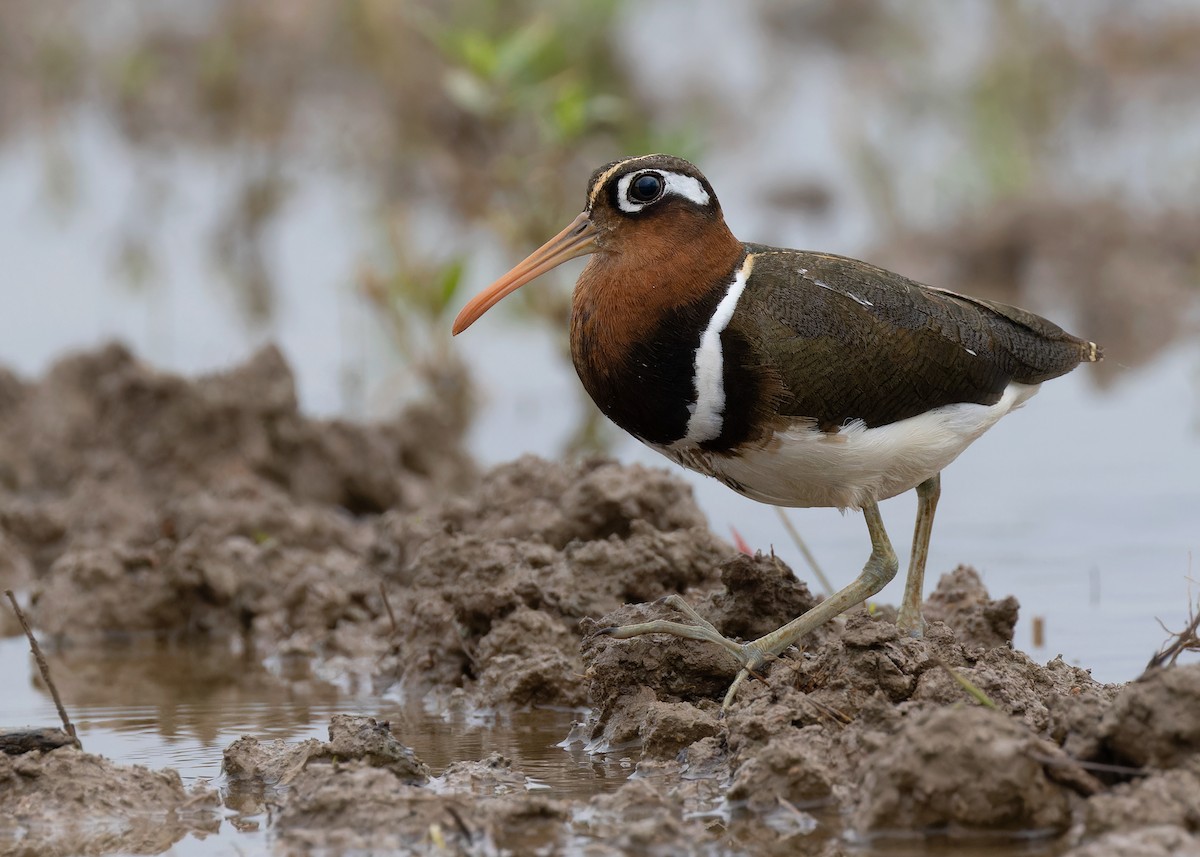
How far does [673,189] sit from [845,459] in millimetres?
970

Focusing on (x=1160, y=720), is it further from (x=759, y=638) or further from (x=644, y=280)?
(x=644, y=280)

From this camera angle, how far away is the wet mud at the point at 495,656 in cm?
442

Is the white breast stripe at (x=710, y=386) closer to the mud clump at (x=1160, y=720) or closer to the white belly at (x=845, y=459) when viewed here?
the white belly at (x=845, y=459)

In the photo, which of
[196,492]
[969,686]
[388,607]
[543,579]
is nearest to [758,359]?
[969,686]

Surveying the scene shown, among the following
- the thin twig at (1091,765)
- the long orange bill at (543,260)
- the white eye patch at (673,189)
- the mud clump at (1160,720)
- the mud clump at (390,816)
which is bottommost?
the mud clump at (390,816)

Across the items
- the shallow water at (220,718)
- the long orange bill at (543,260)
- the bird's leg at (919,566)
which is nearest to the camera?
the shallow water at (220,718)

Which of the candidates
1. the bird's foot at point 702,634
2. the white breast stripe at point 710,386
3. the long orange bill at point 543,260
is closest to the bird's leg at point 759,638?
the bird's foot at point 702,634

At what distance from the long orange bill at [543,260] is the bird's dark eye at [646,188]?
0.19m

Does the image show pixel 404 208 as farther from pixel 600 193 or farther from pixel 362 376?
pixel 600 193

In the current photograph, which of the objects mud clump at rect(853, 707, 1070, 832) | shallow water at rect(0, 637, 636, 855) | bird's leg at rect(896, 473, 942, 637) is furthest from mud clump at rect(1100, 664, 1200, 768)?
bird's leg at rect(896, 473, 942, 637)

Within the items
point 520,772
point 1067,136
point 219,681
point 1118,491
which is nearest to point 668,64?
point 1067,136

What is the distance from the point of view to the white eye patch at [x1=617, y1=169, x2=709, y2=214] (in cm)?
575

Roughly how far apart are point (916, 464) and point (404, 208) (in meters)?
8.66

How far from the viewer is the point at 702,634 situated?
5637 millimetres
